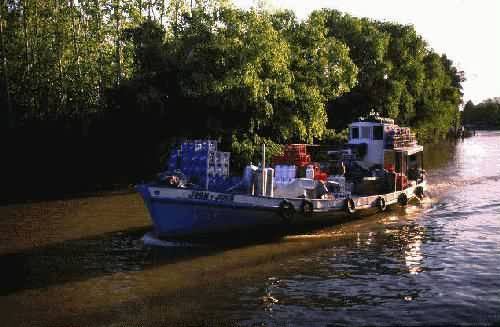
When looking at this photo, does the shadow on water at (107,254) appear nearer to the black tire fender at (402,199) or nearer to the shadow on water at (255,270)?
the shadow on water at (255,270)

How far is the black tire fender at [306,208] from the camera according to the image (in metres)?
20.6

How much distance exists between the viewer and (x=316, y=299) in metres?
13.6

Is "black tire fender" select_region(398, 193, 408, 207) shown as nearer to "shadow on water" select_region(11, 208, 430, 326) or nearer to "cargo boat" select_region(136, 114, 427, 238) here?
"cargo boat" select_region(136, 114, 427, 238)

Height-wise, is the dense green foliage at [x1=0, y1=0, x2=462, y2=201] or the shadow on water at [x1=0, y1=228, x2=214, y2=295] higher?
the dense green foliage at [x1=0, y1=0, x2=462, y2=201]

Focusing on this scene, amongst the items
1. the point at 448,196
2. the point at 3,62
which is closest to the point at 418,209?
the point at 448,196

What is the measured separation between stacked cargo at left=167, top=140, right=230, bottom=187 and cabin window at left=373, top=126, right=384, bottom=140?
11.0 m

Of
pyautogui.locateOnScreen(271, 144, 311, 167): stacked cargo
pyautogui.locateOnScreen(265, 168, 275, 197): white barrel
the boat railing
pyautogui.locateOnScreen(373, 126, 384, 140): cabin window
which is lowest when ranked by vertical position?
pyautogui.locateOnScreen(265, 168, 275, 197): white barrel

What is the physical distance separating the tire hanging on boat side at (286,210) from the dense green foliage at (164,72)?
16.0 m

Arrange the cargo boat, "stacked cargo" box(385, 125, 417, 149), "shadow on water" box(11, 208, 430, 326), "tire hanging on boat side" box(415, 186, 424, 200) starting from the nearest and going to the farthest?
1. "shadow on water" box(11, 208, 430, 326)
2. the cargo boat
3. "stacked cargo" box(385, 125, 417, 149)
4. "tire hanging on boat side" box(415, 186, 424, 200)

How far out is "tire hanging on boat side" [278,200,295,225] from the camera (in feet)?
65.5

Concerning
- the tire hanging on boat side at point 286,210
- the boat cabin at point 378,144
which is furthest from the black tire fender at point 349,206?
the boat cabin at point 378,144

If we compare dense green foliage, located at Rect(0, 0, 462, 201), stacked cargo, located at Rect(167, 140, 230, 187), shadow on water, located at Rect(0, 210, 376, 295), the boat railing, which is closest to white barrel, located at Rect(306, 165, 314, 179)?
shadow on water, located at Rect(0, 210, 376, 295)

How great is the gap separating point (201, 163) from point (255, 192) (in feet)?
8.59

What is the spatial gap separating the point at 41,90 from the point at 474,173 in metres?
37.0
